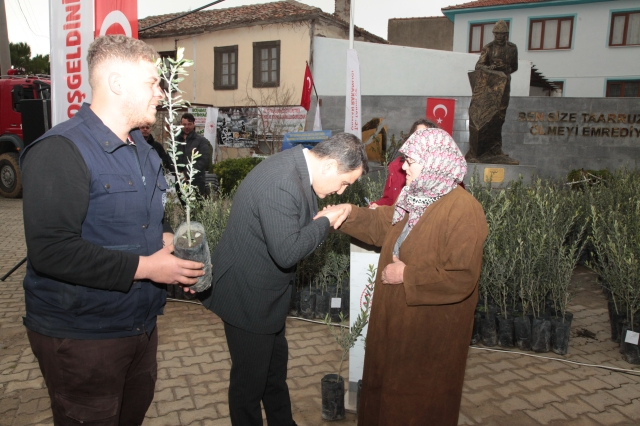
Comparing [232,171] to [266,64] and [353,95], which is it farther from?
[266,64]

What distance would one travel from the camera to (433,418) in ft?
7.97

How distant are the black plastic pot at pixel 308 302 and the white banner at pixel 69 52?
2.68m

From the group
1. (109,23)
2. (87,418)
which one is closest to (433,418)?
(87,418)

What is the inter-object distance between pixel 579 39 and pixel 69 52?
26509mm

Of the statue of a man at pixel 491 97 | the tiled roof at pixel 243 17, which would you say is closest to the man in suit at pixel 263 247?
the statue of a man at pixel 491 97

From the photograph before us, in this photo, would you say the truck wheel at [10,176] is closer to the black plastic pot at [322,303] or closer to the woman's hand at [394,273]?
the black plastic pot at [322,303]

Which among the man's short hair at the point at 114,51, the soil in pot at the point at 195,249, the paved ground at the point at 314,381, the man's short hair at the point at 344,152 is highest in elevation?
the man's short hair at the point at 114,51

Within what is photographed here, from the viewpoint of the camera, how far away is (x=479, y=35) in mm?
26562

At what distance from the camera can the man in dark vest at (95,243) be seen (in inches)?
61.4


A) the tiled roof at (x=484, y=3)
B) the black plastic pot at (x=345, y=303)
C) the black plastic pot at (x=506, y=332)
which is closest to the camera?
the black plastic pot at (x=506, y=332)

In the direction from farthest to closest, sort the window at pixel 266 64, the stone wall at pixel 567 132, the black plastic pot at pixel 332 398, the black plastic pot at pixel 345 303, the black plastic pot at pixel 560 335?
the window at pixel 266 64
the stone wall at pixel 567 132
the black plastic pot at pixel 345 303
the black plastic pot at pixel 560 335
the black plastic pot at pixel 332 398

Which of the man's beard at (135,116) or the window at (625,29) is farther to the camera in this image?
the window at (625,29)

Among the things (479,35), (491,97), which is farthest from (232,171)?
(479,35)

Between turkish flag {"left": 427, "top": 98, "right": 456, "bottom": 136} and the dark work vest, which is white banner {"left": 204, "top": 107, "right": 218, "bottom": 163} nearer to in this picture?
turkish flag {"left": 427, "top": 98, "right": 456, "bottom": 136}
